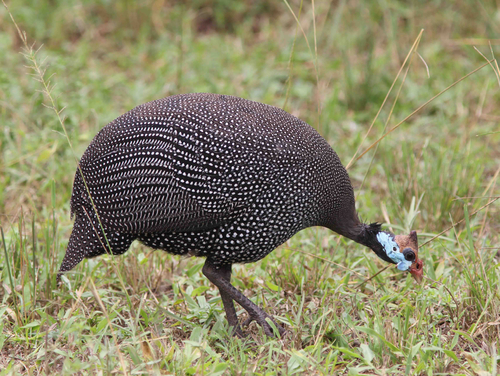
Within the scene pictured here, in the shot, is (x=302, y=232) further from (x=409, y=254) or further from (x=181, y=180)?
(x=181, y=180)

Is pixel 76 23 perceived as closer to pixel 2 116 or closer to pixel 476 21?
pixel 2 116

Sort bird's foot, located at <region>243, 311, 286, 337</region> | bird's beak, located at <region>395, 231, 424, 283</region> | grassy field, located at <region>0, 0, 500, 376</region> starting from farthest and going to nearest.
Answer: bird's beak, located at <region>395, 231, 424, 283</region> → bird's foot, located at <region>243, 311, 286, 337</region> → grassy field, located at <region>0, 0, 500, 376</region>

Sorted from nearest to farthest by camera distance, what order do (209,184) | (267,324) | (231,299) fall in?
1. (209,184)
2. (267,324)
3. (231,299)

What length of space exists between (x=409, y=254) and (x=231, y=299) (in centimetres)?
93

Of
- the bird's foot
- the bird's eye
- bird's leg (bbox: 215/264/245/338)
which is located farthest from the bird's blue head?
bird's leg (bbox: 215/264/245/338)

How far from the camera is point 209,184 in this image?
2861 mm

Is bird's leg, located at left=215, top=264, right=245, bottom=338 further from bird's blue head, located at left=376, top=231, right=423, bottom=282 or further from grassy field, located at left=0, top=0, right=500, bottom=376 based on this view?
bird's blue head, located at left=376, top=231, right=423, bottom=282

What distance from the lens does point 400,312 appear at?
2.98 metres

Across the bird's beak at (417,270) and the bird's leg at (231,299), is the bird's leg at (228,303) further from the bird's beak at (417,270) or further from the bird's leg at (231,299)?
the bird's beak at (417,270)

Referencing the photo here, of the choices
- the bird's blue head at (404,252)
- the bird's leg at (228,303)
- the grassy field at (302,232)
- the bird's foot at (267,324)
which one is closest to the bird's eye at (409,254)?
the bird's blue head at (404,252)

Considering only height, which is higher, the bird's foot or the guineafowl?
the guineafowl

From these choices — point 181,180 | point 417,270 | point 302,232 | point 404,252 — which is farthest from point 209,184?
point 302,232

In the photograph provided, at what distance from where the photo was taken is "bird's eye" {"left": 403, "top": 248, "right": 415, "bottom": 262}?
3.15m

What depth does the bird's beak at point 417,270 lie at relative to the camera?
3.17 meters
